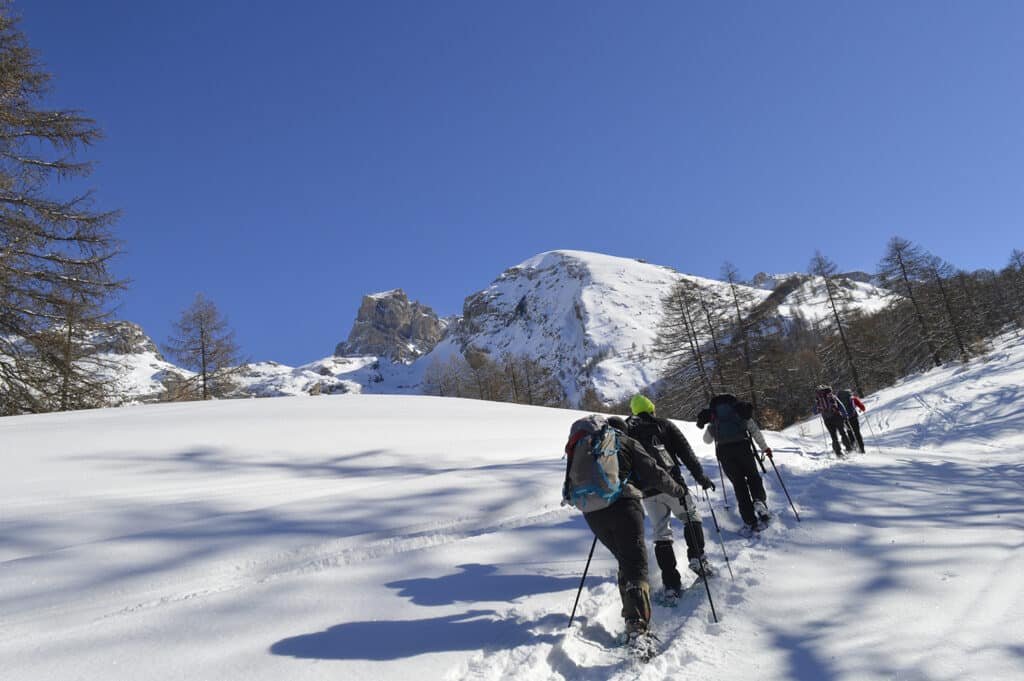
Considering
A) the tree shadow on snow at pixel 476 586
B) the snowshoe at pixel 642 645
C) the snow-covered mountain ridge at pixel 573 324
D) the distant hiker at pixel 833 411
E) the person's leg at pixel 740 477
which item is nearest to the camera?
the snowshoe at pixel 642 645

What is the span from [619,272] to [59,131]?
167240 millimetres

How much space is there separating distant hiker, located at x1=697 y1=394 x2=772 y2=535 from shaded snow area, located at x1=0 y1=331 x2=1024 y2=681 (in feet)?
1.59

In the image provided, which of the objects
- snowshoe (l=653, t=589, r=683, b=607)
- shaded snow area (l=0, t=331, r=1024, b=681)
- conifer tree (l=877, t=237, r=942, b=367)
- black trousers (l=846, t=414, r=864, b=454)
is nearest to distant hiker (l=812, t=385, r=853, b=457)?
black trousers (l=846, t=414, r=864, b=454)

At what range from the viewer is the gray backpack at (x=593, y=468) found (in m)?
3.60

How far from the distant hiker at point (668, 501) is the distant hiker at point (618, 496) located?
0.36 meters

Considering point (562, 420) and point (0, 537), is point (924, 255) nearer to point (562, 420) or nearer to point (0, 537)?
point (562, 420)

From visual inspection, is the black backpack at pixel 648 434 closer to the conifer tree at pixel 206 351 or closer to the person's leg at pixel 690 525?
the person's leg at pixel 690 525

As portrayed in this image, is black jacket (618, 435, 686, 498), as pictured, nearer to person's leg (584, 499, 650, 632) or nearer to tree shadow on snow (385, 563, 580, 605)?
person's leg (584, 499, 650, 632)

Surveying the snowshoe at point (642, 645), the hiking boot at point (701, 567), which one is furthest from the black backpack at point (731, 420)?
the snowshoe at point (642, 645)

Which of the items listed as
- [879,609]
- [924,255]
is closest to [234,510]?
[879,609]

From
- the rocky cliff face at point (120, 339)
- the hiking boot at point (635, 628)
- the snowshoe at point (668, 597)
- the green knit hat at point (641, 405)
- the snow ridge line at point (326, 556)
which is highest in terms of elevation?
the rocky cliff face at point (120, 339)

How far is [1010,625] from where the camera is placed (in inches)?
121

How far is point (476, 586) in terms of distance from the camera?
4250 mm

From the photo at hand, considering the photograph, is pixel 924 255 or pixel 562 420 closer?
pixel 562 420
